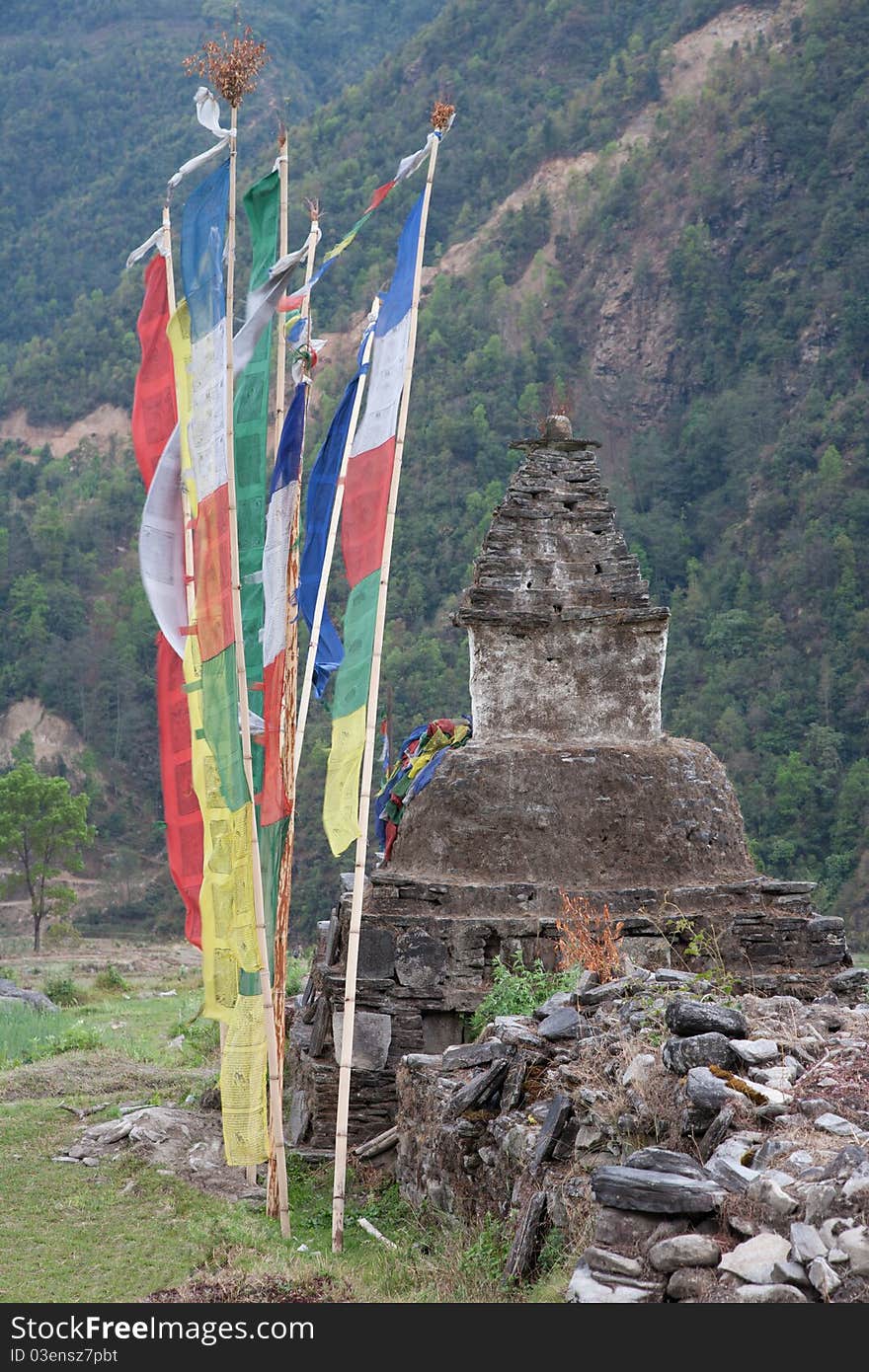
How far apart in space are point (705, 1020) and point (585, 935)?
3.81 meters

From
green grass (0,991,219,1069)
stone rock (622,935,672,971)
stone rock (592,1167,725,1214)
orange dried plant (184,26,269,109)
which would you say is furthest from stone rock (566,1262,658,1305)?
green grass (0,991,219,1069)

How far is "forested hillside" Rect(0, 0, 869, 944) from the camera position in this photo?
4575 cm

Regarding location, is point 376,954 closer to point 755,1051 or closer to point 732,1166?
point 755,1051

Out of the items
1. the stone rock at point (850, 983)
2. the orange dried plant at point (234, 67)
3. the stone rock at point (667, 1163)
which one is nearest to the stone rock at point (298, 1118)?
the stone rock at point (850, 983)

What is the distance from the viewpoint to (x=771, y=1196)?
600 centimetres

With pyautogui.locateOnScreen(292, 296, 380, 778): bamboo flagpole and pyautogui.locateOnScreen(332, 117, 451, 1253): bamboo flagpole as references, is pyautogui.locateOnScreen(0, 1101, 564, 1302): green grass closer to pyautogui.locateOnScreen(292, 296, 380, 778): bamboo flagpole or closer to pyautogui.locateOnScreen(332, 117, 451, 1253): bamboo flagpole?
pyautogui.locateOnScreen(332, 117, 451, 1253): bamboo flagpole

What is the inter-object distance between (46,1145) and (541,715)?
485 centimetres

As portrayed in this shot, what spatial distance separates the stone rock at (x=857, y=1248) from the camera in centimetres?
552

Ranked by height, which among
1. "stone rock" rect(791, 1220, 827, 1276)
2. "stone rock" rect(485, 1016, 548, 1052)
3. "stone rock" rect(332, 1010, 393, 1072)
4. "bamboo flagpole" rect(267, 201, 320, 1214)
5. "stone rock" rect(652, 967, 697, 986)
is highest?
"bamboo flagpole" rect(267, 201, 320, 1214)

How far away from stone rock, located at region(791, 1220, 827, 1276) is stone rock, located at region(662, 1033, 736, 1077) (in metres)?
1.64

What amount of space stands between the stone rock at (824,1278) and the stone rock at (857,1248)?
0.07 meters

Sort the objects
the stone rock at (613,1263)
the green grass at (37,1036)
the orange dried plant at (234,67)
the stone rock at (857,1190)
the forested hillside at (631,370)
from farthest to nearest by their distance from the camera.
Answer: the forested hillside at (631,370) < the green grass at (37,1036) < the orange dried plant at (234,67) < the stone rock at (613,1263) < the stone rock at (857,1190)

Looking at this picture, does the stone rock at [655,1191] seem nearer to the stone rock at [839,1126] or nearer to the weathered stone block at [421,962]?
the stone rock at [839,1126]
